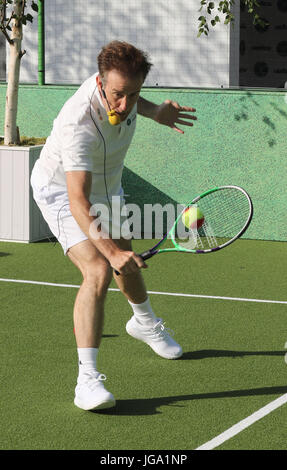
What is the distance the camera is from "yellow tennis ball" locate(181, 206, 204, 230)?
267 inches

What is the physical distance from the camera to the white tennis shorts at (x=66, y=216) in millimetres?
5395

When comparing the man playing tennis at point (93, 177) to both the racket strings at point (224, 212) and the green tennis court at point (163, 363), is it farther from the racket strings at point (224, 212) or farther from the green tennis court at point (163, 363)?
the racket strings at point (224, 212)

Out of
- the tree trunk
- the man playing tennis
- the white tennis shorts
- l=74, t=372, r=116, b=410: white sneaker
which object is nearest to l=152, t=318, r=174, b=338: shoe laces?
the man playing tennis

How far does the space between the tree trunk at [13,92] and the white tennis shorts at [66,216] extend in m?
4.40

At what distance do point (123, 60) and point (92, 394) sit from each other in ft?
5.59

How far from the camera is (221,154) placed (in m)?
9.81

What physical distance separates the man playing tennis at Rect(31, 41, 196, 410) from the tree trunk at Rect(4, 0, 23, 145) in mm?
4349

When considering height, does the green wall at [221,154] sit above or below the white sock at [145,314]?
above

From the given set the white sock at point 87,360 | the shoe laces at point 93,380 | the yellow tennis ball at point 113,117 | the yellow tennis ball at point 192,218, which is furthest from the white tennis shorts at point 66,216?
the yellow tennis ball at point 192,218

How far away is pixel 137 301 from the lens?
19.7 ft

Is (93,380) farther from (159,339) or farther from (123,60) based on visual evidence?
(123,60)

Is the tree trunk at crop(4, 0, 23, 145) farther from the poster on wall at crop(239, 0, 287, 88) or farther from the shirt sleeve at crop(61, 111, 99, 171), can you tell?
the shirt sleeve at crop(61, 111, 99, 171)

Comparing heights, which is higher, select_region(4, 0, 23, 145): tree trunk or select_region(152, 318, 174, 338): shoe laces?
select_region(4, 0, 23, 145): tree trunk

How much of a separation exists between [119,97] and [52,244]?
4832 mm
